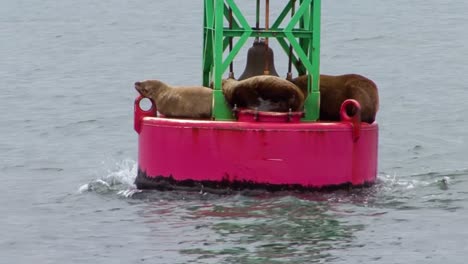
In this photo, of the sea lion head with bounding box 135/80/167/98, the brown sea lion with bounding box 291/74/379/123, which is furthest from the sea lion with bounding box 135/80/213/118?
the brown sea lion with bounding box 291/74/379/123

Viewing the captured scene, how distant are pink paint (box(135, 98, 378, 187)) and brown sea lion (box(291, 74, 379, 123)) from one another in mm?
411

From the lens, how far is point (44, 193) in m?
21.5

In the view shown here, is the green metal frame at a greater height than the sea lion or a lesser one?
greater

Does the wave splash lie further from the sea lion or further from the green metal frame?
the green metal frame

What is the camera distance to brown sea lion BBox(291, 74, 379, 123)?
19.6 meters

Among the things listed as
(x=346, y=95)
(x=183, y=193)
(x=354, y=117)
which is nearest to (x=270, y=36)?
(x=346, y=95)

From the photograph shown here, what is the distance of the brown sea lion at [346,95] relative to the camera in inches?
771

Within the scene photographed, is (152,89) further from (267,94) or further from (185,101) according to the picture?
(267,94)

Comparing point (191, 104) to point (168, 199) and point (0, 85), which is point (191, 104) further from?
point (0, 85)

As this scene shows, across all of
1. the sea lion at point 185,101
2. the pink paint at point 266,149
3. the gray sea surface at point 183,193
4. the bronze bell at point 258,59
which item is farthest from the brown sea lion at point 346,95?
the sea lion at point 185,101

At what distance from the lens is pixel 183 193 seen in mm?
19219

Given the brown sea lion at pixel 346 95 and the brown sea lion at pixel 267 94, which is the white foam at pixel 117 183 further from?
the brown sea lion at pixel 346 95

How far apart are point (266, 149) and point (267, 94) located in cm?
78

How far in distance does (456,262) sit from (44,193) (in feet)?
22.9
